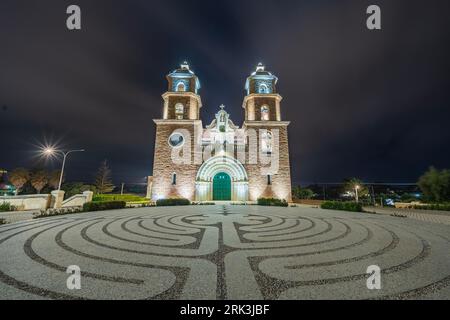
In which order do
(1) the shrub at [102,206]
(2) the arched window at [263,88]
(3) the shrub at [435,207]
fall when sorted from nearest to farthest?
(1) the shrub at [102,206], (3) the shrub at [435,207], (2) the arched window at [263,88]

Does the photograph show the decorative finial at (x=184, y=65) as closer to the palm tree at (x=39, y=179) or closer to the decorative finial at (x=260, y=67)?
the decorative finial at (x=260, y=67)

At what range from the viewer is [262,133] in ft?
76.6

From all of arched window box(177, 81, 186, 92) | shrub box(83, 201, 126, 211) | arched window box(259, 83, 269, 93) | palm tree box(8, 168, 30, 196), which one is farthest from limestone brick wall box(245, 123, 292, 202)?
palm tree box(8, 168, 30, 196)

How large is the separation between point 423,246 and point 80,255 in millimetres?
8796

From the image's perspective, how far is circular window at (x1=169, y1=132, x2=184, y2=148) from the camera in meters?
22.6

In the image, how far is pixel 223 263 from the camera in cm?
388

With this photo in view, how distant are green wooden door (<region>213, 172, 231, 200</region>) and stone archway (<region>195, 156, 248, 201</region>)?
1.21ft

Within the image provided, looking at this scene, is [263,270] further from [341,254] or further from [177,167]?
[177,167]

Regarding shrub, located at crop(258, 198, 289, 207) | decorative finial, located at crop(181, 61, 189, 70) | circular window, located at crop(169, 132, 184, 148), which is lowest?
shrub, located at crop(258, 198, 289, 207)

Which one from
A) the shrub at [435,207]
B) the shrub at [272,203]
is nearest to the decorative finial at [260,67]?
the shrub at [272,203]

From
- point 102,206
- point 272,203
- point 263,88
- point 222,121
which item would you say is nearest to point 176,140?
point 222,121

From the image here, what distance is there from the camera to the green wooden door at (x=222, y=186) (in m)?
22.5

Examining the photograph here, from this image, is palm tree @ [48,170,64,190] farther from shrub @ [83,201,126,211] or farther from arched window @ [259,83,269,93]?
arched window @ [259,83,269,93]
